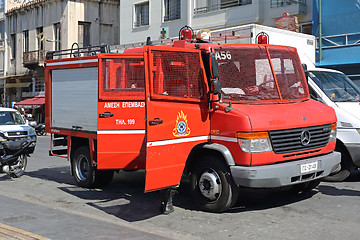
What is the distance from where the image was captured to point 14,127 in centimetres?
1238

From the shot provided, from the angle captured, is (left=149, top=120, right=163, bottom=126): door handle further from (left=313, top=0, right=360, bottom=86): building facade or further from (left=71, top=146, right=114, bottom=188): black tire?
(left=313, top=0, right=360, bottom=86): building facade

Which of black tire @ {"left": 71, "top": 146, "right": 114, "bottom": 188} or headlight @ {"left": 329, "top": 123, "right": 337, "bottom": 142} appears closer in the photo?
headlight @ {"left": 329, "top": 123, "right": 337, "bottom": 142}

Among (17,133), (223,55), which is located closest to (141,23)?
(17,133)

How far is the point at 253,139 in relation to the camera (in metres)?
6.48

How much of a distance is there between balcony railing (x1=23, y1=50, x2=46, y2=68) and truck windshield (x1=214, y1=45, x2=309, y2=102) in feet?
108

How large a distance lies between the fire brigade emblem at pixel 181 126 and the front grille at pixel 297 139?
1.21 m

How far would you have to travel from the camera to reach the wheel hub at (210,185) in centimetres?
684

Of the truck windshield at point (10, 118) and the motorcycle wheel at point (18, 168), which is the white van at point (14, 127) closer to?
the truck windshield at point (10, 118)

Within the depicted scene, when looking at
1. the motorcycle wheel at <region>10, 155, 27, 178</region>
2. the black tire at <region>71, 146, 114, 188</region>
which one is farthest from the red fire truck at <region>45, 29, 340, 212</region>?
the motorcycle wheel at <region>10, 155, 27, 178</region>

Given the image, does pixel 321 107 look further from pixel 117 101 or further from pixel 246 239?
pixel 117 101

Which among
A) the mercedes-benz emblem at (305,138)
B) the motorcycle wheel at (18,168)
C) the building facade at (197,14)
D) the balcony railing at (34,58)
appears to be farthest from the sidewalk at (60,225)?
the balcony railing at (34,58)

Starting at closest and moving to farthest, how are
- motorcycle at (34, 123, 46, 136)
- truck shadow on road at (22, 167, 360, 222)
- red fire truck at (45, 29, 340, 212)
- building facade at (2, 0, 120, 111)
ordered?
red fire truck at (45, 29, 340, 212)
truck shadow on road at (22, 167, 360, 222)
motorcycle at (34, 123, 46, 136)
building facade at (2, 0, 120, 111)

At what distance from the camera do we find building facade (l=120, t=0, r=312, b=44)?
74.1ft

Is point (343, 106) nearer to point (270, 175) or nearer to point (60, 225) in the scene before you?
point (270, 175)
